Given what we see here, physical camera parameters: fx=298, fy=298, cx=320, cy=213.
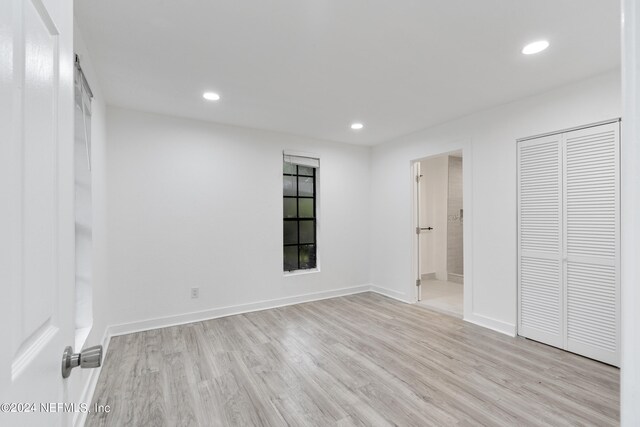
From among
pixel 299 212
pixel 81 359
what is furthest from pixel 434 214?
pixel 81 359

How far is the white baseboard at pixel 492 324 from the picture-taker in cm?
311

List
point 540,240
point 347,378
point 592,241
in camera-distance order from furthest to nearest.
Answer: point 540,240, point 592,241, point 347,378

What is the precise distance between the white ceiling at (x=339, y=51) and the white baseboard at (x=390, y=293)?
104 inches

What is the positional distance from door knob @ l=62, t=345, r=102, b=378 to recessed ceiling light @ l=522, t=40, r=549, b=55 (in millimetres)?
2869

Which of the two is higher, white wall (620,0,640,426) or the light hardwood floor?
white wall (620,0,640,426)

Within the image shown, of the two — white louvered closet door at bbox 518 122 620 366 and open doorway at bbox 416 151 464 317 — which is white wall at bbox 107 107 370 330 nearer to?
open doorway at bbox 416 151 464 317

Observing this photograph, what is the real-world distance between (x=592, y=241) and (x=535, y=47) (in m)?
1.72

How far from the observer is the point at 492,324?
10.8ft

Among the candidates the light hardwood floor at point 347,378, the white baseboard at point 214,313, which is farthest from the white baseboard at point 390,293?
the light hardwood floor at point 347,378

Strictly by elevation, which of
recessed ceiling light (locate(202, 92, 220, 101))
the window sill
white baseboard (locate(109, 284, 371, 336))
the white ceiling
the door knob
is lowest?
white baseboard (locate(109, 284, 371, 336))

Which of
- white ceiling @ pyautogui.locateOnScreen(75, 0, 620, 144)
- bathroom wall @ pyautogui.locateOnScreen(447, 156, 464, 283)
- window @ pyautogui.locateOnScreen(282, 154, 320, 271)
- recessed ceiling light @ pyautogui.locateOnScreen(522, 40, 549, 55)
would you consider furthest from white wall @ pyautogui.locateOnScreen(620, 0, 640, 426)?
bathroom wall @ pyautogui.locateOnScreen(447, 156, 464, 283)

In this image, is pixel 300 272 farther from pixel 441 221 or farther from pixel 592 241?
pixel 592 241

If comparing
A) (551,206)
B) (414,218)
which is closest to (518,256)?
(551,206)

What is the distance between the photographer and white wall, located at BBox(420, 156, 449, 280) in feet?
19.3
